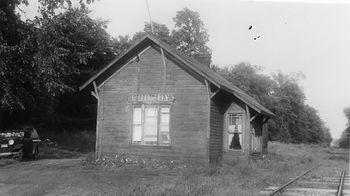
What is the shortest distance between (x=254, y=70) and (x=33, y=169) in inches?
2943

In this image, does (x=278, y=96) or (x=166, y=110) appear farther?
(x=278, y=96)

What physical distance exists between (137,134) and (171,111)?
202 cm

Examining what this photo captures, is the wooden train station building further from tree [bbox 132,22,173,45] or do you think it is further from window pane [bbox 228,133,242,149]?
tree [bbox 132,22,173,45]

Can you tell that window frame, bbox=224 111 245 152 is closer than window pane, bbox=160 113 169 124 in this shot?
No

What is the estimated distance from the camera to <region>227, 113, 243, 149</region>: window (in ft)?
75.5

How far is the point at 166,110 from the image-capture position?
21.5 meters

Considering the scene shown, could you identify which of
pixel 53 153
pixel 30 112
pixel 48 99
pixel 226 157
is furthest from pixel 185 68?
pixel 30 112

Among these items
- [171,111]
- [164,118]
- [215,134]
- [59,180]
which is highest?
[171,111]

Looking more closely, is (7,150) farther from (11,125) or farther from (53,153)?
(11,125)

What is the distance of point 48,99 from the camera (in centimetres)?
4128

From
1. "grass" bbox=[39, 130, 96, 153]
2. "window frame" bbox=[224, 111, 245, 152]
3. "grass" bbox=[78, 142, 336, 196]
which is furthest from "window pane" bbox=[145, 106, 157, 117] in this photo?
"grass" bbox=[39, 130, 96, 153]

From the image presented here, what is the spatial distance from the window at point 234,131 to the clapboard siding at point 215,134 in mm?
539

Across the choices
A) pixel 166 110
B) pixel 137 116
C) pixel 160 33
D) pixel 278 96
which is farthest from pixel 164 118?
pixel 278 96

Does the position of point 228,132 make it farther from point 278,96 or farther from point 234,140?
point 278,96
